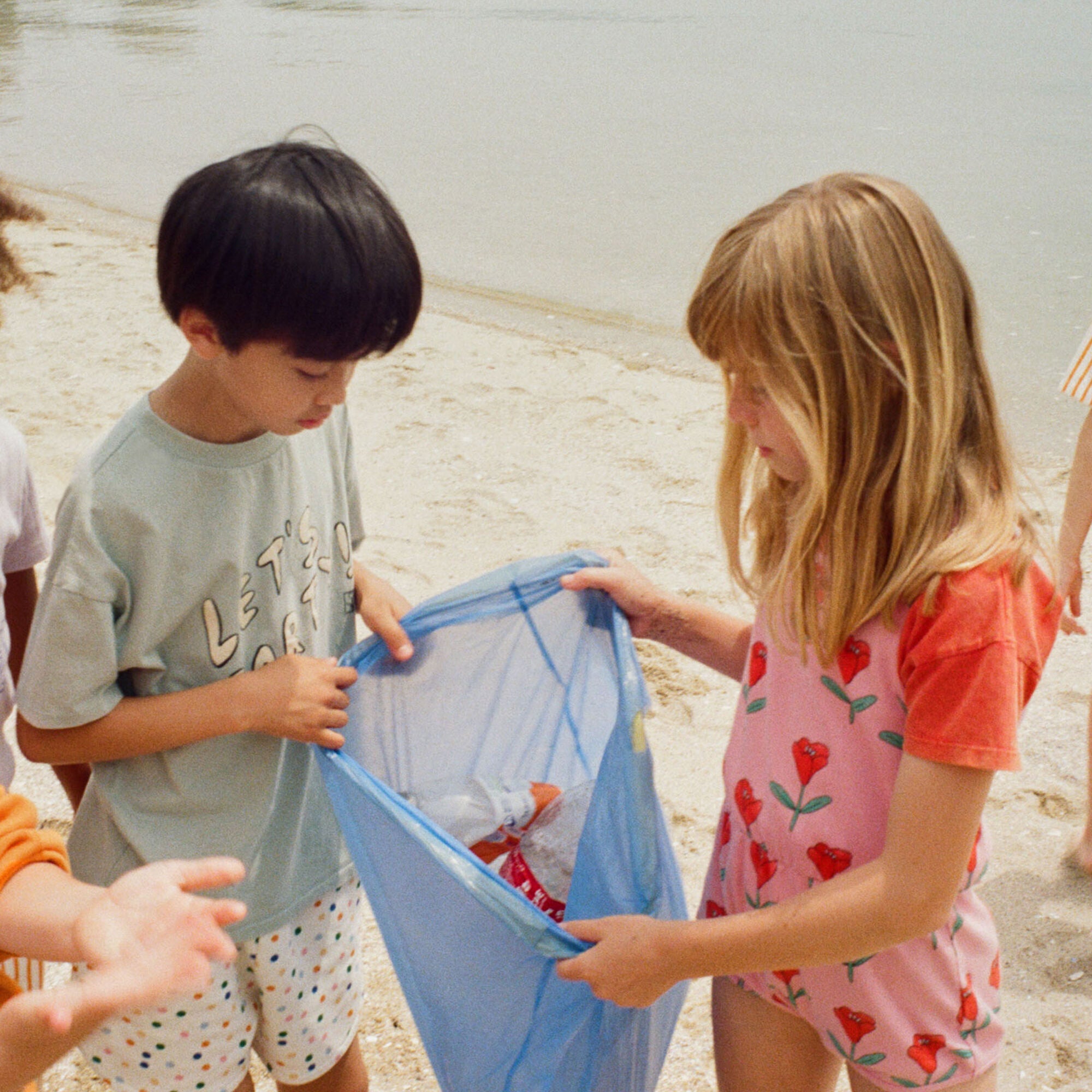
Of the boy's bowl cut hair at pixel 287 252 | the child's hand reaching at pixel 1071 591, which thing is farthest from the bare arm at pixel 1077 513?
the boy's bowl cut hair at pixel 287 252

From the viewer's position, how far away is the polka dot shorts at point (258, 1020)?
142 centimetres

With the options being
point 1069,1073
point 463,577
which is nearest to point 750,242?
point 1069,1073

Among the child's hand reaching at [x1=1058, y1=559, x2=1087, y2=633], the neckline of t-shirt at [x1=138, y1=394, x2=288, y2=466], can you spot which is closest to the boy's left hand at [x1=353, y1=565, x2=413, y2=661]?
the neckline of t-shirt at [x1=138, y1=394, x2=288, y2=466]

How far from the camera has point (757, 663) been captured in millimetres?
1364

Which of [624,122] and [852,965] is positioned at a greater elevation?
[624,122]

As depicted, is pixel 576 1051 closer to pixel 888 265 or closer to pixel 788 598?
pixel 788 598

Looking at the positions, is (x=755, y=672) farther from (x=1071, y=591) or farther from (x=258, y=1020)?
(x=1071, y=591)

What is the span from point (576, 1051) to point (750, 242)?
0.85 metres

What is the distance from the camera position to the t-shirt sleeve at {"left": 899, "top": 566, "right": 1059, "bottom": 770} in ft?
3.51

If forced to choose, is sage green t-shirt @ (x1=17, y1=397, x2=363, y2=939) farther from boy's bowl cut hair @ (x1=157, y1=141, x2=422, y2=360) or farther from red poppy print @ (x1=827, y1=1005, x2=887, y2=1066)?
red poppy print @ (x1=827, y1=1005, x2=887, y2=1066)

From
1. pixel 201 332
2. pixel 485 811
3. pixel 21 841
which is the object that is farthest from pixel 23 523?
pixel 485 811

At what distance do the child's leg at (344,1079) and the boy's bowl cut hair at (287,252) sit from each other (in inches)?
39.8

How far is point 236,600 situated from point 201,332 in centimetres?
30

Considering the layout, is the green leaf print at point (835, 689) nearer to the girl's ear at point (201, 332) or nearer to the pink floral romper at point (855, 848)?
the pink floral romper at point (855, 848)
